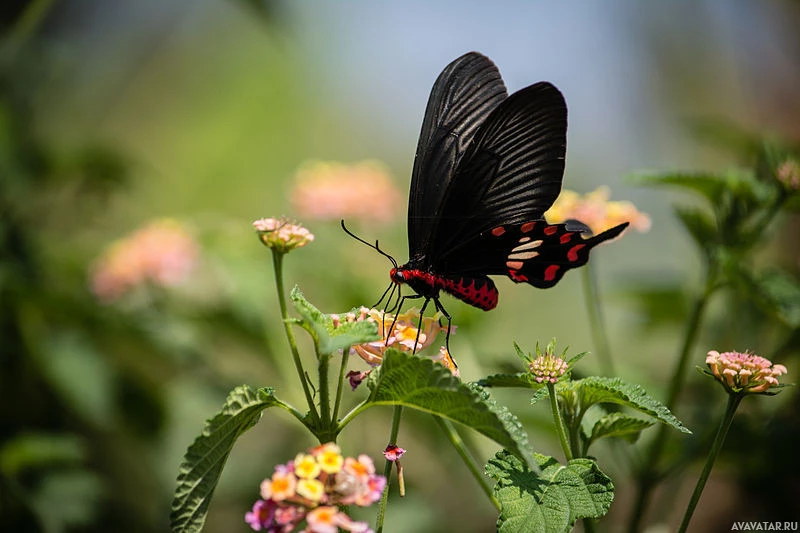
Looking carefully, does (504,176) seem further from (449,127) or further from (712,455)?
(712,455)

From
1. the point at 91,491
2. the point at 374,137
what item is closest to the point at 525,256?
the point at 91,491

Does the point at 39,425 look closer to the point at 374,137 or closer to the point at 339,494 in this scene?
the point at 339,494

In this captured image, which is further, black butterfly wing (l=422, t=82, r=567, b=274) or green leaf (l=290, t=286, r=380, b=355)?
black butterfly wing (l=422, t=82, r=567, b=274)

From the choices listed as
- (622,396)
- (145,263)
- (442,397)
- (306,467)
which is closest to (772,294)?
(622,396)

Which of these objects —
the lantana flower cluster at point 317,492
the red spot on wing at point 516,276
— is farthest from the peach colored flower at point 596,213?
the lantana flower cluster at point 317,492

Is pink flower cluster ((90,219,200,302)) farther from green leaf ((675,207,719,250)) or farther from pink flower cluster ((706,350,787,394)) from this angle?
pink flower cluster ((706,350,787,394))

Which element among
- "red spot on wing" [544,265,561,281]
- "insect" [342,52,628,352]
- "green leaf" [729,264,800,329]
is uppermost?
"insect" [342,52,628,352]

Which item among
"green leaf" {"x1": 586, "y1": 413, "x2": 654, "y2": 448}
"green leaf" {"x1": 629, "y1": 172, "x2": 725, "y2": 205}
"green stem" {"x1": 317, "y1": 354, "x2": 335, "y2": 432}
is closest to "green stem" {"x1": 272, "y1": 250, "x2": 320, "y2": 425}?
"green stem" {"x1": 317, "y1": 354, "x2": 335, "y2": 432}

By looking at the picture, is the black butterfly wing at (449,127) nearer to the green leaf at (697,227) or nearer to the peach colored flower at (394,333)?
the peach colored flower at (394,333)
